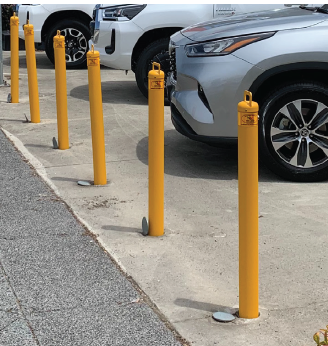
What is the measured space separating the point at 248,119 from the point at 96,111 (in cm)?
239

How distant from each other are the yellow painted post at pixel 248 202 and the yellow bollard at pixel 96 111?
226cm

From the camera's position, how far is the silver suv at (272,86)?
5.53 metres

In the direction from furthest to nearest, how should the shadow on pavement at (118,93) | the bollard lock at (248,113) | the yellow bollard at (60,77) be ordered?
1. the shadow on pavement at (118,93)
2. the yellow bollard at (60,77)
3. the bollard lock at (248,113)

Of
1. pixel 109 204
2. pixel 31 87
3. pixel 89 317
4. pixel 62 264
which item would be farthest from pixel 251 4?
pixel 89 317

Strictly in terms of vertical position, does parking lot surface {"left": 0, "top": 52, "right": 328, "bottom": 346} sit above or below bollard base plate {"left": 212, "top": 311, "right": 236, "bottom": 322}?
above

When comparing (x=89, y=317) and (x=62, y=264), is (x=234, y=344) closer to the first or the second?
(x=89, y=317)

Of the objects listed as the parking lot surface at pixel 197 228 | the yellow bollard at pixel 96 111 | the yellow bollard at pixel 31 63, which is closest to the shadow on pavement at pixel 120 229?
the parking lot surface at pixel 197 228

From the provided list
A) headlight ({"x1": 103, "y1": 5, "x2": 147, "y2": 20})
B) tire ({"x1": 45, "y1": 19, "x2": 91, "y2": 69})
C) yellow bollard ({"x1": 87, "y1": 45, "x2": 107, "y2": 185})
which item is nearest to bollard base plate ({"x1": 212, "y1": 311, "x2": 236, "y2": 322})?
yellow bollard ({"x1": 87, "y1": 45, "x2": 107, "y2": 185})

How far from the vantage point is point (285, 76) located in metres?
5.64

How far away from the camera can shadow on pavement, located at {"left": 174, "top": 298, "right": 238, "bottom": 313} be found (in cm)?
359

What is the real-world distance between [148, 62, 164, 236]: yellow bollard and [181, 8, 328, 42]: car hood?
5.08 ft

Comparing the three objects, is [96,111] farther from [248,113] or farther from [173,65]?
[248,113]

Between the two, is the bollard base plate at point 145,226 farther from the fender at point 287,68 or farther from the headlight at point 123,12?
the headlight at point 123,12

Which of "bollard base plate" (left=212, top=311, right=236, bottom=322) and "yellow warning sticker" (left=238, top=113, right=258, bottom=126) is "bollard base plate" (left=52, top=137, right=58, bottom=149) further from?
"yellow warning sticker" (left=238, top=113, right=258, bottom=126)
